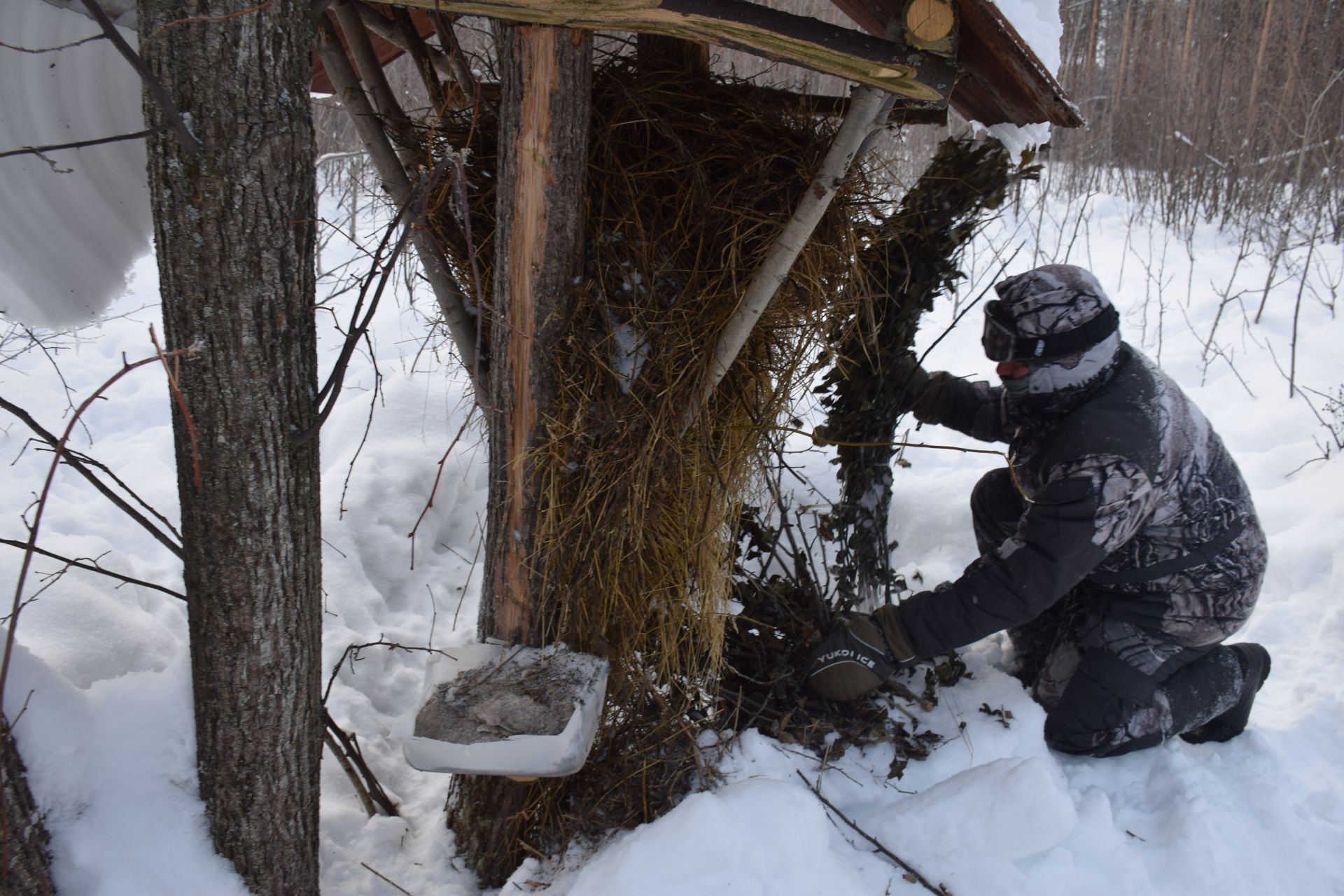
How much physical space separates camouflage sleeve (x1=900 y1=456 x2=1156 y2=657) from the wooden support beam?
1145 millimetres

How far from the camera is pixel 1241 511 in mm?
2346

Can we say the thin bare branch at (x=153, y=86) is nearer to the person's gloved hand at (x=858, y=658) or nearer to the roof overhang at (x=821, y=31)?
the roof overhang at (x=821, y=31)

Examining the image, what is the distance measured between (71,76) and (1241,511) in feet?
10.1

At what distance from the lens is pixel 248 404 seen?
1349 mm

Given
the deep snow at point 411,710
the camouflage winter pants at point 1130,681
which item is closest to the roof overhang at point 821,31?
the deep snow at point 411,710

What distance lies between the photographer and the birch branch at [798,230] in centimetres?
146

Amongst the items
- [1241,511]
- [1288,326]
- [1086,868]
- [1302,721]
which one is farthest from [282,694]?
[1288,326]

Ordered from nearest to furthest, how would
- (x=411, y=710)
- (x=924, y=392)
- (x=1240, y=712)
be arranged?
(x=411, y=710) → (x=1240, y=712) → (x=924, y=392)

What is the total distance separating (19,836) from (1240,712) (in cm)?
301

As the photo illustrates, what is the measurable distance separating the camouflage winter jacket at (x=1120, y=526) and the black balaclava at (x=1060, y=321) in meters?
0.01

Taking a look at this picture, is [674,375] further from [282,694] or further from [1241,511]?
[1241,511]

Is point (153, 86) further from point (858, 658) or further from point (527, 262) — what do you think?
point (858, 658)

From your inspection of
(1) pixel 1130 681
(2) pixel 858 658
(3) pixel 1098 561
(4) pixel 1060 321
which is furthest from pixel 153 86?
(1) pixel 1130 681

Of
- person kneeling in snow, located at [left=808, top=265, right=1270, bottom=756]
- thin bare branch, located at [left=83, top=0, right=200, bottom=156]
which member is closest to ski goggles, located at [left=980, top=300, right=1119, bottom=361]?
person kneeling in snow, located at [left=808, top=265, right=1270, bottom=756]
